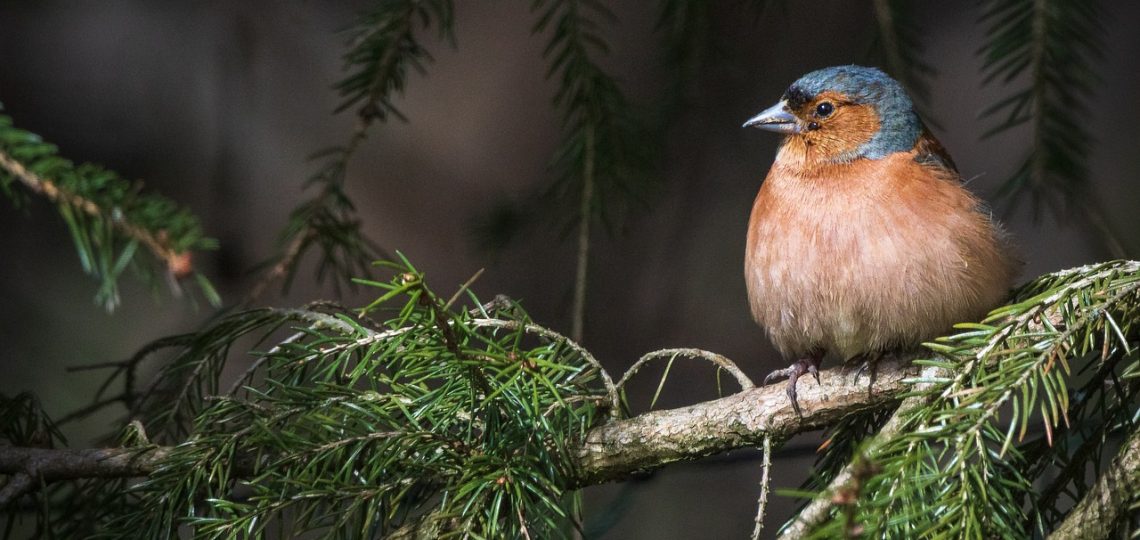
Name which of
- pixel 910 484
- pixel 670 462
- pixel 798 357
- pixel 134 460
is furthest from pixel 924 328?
pixel 134 460

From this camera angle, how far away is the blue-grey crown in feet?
7.80

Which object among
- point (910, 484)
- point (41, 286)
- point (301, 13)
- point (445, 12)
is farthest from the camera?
point (301, 13)

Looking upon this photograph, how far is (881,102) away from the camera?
7.93ft

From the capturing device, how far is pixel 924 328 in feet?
6.73

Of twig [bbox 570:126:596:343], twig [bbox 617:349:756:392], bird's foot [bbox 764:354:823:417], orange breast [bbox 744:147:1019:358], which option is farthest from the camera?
twig [bbox 570:126:596:343]

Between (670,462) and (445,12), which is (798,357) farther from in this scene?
(445,12)

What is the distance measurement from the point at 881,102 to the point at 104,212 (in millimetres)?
1672

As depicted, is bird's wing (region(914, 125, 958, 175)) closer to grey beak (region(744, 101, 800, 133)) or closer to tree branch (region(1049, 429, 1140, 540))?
grey beak (region(744, 101, 800, 133))

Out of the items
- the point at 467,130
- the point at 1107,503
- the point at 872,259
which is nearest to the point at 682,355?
the point at 872,259

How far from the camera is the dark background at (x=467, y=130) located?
374 cm

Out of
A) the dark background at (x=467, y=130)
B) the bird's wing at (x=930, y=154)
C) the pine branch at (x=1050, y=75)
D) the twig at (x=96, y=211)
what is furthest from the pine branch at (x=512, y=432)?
the dark background at (x=467, y=130)

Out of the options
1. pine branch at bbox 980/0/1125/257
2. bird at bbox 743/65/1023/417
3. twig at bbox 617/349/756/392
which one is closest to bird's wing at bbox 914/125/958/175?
bird at bbox 743/65/1023/417

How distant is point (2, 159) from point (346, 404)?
78cm

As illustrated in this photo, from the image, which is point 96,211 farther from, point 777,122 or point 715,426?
point 777,122
